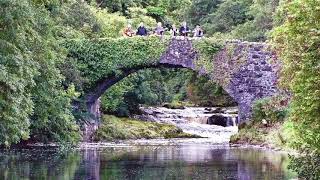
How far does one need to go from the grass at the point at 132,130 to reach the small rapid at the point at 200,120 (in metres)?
1.28

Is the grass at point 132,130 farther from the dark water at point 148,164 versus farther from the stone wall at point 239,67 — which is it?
the dark water at point 148,164

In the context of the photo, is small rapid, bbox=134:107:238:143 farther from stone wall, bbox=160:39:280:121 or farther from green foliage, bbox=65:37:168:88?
green foliage, bbox=65:37:168:88

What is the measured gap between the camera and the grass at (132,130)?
144 feet

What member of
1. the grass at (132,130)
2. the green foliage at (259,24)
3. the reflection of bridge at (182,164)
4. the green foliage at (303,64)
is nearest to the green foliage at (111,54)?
the grass at (132,130)

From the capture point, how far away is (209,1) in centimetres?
7331

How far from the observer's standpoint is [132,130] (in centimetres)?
4525

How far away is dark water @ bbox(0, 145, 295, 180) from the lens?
23.0 meters

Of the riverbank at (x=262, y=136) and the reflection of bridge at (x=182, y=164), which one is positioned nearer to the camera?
the reflection of bridge at (x=182, y=164)

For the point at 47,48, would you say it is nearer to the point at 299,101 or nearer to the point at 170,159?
the point at 170,159

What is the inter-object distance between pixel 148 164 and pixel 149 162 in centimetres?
80

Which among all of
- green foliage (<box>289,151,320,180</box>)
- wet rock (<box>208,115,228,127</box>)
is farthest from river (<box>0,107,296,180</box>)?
wet rock (<box>208,115,228,127</box>)

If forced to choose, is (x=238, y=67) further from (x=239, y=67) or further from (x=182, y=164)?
(x=182, y=164)

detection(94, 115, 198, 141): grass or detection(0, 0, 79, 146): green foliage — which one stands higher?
detection(0, 0, 79, 146): green foliage

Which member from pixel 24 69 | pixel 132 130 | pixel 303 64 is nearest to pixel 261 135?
pixel 132 130
